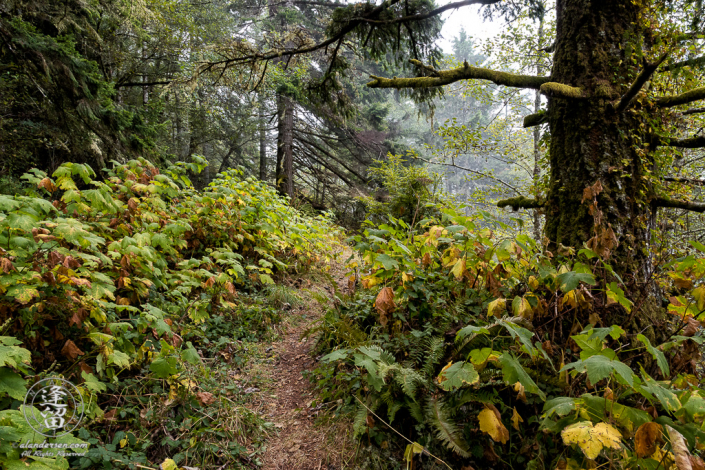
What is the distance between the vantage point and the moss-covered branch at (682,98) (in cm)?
242

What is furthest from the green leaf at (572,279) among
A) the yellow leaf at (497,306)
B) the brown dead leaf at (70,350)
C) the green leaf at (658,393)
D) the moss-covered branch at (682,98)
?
the brown dead leaf at (70,350)

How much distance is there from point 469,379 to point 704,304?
4.51 ft

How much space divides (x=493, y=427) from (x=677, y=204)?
2.66 meters

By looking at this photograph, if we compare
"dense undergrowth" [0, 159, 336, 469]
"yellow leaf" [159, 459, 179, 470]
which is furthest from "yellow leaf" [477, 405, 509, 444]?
"yellow leaf" [159, 459, 179, 470]

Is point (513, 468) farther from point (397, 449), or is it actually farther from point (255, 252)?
point (255, 252)

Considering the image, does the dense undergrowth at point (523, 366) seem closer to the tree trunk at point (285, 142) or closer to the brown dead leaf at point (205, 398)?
the brown dead leaf at point (205, 398)

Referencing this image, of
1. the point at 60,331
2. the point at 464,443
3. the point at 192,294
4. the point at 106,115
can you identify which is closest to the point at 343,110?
the point at 106,115

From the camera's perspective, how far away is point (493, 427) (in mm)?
1620

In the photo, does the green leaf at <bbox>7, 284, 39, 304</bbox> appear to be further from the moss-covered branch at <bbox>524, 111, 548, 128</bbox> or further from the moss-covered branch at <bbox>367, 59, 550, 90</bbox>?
the moss-covered branch at <bbox>524, 111, 548, 128</bbox>

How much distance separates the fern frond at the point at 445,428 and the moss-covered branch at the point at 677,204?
265 centimetres

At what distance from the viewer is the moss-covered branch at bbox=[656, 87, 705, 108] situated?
7.95 feet

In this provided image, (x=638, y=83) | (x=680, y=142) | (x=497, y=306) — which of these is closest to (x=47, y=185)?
(x=497, y=306)

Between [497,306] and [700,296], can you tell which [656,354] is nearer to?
[700,296]

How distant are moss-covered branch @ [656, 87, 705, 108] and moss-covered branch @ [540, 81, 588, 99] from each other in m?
0.62
